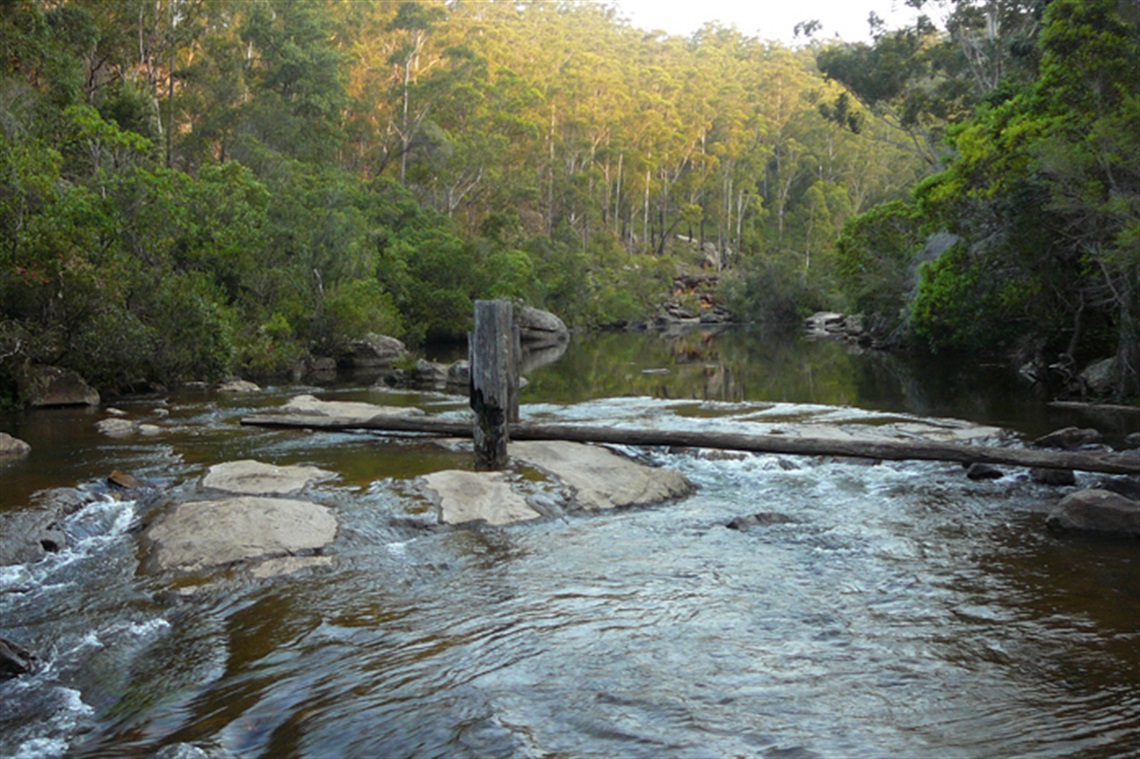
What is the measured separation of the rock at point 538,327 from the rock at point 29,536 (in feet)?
94.8

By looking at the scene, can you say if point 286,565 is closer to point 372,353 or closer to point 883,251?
point 372,353

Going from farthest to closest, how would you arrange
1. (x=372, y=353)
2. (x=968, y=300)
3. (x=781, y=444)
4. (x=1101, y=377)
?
(x=372, y=353) → (x=968, y=300) → (x=1101, y=377) → (x=781, y=444)

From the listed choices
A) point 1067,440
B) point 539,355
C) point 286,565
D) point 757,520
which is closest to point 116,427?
point 286,565

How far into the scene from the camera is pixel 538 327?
36.8 meters

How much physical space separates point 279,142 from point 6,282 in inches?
1141

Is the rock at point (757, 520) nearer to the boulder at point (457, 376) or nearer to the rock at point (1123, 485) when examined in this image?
the rock at point (1123, 485)

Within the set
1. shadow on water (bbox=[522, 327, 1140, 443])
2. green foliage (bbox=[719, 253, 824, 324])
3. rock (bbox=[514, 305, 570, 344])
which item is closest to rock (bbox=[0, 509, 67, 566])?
shadow on water (bbox=[522, 327, 1140, 443])

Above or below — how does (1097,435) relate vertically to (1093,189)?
below

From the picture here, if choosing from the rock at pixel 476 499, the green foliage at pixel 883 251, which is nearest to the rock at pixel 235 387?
the rock at pixel 476 499

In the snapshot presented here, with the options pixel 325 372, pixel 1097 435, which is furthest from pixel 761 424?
pixel 325 372

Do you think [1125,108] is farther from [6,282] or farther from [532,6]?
[532,6]

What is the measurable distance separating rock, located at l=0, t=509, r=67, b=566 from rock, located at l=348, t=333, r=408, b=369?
1685 cm

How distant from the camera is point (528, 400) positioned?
1617cm

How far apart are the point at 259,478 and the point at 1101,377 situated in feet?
48.0
